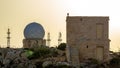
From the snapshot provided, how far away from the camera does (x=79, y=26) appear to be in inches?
2010

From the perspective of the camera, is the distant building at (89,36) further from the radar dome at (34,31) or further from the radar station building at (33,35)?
the radar station building at (33,35)

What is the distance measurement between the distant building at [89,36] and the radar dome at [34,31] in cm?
1255

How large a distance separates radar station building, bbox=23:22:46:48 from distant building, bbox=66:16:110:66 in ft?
41.5

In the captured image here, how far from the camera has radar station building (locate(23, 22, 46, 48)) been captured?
63000mm

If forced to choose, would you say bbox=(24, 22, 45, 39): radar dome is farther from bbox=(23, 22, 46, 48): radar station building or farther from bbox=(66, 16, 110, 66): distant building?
bbox=(66, 16, 110, 66): distant building

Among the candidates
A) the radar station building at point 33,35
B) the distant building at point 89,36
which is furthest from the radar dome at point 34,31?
the distant building at point 89,36

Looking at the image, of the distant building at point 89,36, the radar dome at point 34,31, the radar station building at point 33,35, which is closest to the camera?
the distant building at point 89,36

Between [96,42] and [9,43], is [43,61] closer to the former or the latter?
[96,42]

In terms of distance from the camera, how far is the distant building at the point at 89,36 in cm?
5097

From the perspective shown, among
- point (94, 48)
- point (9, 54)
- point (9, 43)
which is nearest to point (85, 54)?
point (94, 48)

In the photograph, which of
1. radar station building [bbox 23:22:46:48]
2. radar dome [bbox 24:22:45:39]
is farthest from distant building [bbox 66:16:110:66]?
radar station building [bbox 23:22:46:48]

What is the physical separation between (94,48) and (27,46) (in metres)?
17.3

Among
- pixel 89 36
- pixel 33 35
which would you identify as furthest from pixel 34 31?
pixel 89 36

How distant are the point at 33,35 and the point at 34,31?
0.84 m
